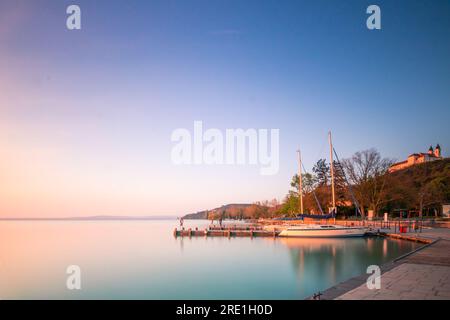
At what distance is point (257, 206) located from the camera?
142 meters

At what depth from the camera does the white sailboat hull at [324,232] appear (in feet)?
134

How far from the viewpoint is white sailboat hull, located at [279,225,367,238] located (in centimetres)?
4097

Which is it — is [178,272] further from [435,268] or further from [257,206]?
[257,206]

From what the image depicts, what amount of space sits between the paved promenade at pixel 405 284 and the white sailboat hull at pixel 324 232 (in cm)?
2632

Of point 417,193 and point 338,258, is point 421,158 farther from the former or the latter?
point 338,258

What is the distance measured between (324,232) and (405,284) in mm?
32747

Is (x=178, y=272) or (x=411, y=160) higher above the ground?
(x=411, y=160)

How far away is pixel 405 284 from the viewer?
10859 mm

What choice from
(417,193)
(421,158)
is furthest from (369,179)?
(421,158)

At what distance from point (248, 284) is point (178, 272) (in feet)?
23.1

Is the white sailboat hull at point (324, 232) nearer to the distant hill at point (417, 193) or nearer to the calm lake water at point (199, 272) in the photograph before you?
the calm lake water at point (199, 272)

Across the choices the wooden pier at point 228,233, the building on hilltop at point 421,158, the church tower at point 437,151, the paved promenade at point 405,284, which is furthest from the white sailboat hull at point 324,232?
the church tower at point 437,151
